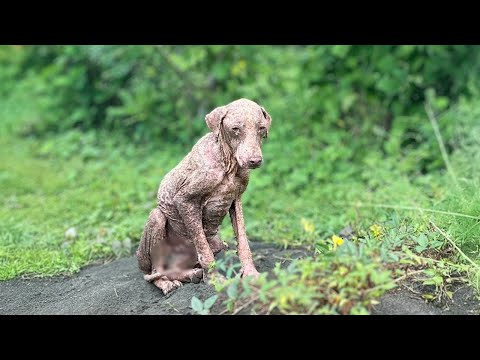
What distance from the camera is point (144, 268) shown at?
5234 mm

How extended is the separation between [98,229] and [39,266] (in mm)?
1049

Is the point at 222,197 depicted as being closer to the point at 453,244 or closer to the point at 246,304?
the point at 246,304

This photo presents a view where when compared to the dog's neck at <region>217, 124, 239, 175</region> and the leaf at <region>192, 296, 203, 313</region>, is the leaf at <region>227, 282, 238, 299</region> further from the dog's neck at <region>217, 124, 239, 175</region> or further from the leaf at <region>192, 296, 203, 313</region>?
the dog's neck at <region>217, 124, 239, 175</region>

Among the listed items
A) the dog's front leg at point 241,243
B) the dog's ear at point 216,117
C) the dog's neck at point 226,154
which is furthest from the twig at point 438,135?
the dog's ear at point 216,117

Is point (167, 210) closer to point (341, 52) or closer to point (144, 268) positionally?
point (144, 268)

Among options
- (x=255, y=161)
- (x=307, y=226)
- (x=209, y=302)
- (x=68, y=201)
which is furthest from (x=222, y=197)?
(x=68, y=201)

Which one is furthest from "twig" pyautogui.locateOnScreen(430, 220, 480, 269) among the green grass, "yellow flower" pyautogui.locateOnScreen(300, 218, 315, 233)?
the green grass

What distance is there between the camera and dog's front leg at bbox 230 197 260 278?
4.69 meters

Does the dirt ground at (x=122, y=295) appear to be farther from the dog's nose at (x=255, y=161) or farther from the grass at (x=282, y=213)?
the dog's nose at (x=255, y=161)

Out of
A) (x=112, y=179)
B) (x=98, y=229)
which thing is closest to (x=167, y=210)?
(x=98, y=229)

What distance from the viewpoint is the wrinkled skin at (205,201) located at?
453cm

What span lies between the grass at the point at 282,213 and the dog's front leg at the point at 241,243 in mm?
479

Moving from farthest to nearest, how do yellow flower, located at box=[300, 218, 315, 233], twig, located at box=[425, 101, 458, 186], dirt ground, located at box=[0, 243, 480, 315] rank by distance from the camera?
twig, located at box=[425, 101, 458, 186], yellow flower, located at box=[300, 218, 315, 233], dirt ground, located at box=[0, 243, 480, 315]

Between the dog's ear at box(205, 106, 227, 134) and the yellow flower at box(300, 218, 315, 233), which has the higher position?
the dog's ear at box(205, 106, 227, 134)
